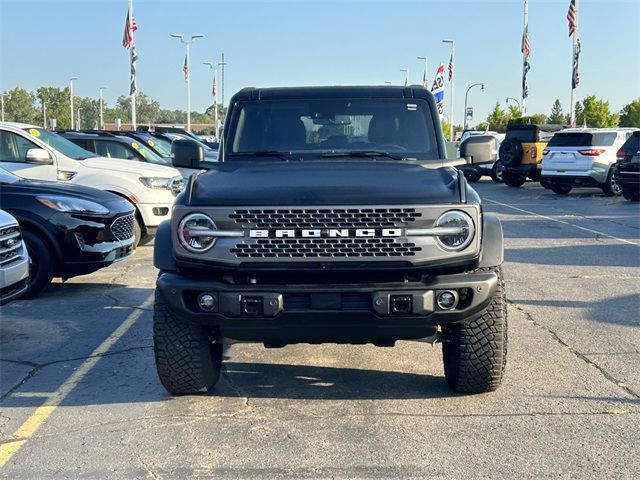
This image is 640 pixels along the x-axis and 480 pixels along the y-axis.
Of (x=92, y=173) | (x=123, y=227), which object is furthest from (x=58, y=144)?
(x=123, y=227)

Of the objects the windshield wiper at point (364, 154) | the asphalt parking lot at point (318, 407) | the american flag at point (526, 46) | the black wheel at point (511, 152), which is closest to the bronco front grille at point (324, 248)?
the asphalt parking lot at point (318, 407)

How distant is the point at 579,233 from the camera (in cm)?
1434

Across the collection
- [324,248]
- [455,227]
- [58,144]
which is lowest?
[324,248]

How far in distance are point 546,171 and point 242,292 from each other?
20.0m

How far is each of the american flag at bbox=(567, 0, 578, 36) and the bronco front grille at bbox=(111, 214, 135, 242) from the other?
30.7 meters

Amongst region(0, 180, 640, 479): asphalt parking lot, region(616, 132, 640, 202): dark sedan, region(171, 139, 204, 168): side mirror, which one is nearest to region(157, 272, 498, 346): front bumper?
region(0, 180, 640, 479): asphalt parking lot

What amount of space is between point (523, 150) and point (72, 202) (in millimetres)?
19859

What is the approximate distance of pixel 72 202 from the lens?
849 centimetres

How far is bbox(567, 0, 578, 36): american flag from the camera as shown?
3544 cm

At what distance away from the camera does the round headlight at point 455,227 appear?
4.46 m

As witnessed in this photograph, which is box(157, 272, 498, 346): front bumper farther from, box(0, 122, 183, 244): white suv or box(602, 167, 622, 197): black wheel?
box(602, 167, 622, 197): black wheel

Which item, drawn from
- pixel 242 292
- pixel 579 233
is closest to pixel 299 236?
pixel 242 292

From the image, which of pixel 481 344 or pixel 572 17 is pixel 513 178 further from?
pixel 481 344

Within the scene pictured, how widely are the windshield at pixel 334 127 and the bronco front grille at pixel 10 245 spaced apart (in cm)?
199
